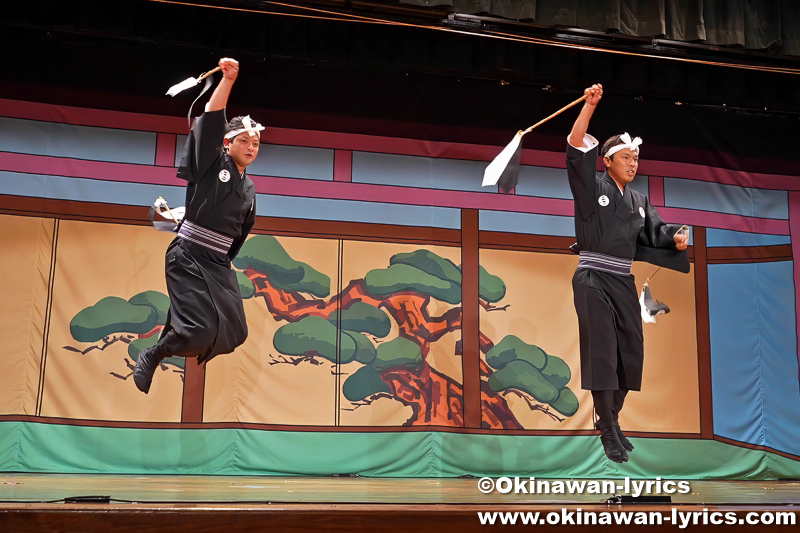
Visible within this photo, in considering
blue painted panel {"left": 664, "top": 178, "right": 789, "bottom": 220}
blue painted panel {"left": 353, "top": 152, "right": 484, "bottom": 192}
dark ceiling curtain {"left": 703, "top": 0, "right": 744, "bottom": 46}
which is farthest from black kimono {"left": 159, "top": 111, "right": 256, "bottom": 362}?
blue painted panel {"left": 664, "top": 178, "right": 789, "bottom": 220}

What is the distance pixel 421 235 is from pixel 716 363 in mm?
2344

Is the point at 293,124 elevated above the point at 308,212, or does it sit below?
above

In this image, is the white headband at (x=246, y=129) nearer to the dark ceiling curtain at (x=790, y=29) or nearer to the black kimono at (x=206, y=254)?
the black kimono at (x=206, y=254)

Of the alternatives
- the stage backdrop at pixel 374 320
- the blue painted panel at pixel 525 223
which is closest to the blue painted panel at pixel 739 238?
the stage backdrop at pixel 374 320

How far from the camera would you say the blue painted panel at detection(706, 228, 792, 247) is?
589cm

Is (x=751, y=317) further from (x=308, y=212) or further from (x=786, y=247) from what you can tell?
(x=308, y=212)

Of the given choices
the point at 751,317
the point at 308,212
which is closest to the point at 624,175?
the point at 308,212

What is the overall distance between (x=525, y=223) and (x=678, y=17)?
1.71 m

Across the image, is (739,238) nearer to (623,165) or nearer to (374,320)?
(623,165)

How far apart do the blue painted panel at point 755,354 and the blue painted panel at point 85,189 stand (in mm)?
3916

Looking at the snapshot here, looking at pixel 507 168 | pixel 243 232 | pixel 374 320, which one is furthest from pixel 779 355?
pixel 243 232

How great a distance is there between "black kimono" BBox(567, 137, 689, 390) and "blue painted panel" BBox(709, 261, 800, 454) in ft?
7.79

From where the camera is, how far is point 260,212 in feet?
17.1

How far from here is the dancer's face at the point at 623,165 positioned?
374 centimetres
